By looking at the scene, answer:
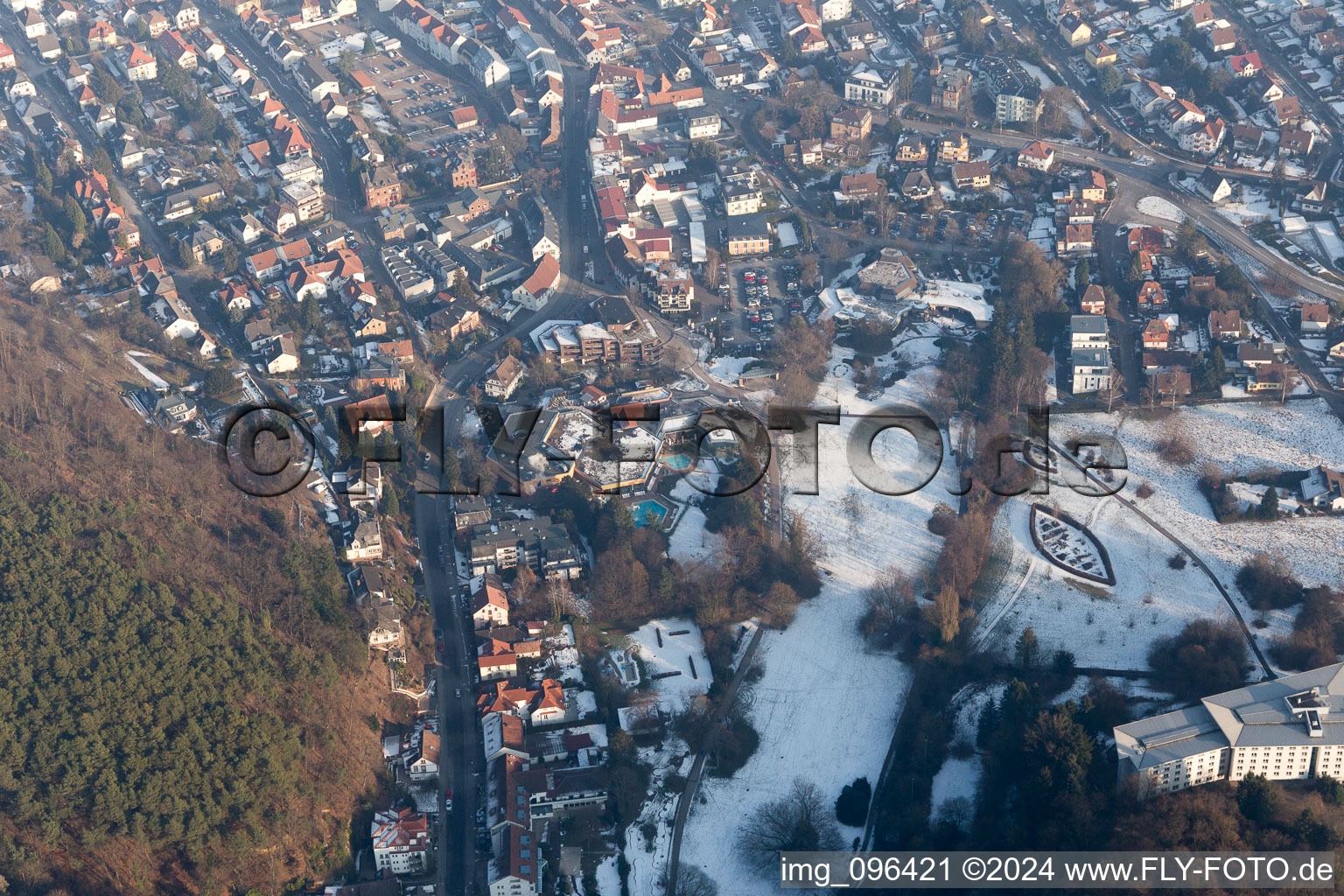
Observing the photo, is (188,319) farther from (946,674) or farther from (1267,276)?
(1267,276)

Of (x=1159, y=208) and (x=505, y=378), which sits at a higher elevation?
(x=1159, y=208)

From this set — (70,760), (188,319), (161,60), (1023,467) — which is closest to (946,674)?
(1023,467)

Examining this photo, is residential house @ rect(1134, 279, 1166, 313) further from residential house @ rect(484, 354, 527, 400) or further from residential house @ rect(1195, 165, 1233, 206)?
residential house @ rect(484, 354, 527, 400)

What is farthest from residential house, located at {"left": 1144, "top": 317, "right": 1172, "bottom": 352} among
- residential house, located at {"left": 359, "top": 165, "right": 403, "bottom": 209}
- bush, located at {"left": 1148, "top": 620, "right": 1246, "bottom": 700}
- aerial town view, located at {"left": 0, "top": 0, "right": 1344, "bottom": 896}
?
residential house, located at {"left": 359, "top": 165, "right": 403, "bottom": 209}

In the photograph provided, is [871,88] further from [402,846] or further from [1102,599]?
[402,846]

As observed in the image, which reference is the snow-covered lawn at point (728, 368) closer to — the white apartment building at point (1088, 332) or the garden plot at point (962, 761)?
the white apartment building at point (1088, 332)

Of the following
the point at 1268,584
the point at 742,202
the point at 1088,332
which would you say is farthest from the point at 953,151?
the point at 1268,584

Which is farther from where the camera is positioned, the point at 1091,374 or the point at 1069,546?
the point at 1091,374

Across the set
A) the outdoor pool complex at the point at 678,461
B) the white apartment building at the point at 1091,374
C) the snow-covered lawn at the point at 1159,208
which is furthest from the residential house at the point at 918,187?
the outdoor pool complex at the point at 678,461
